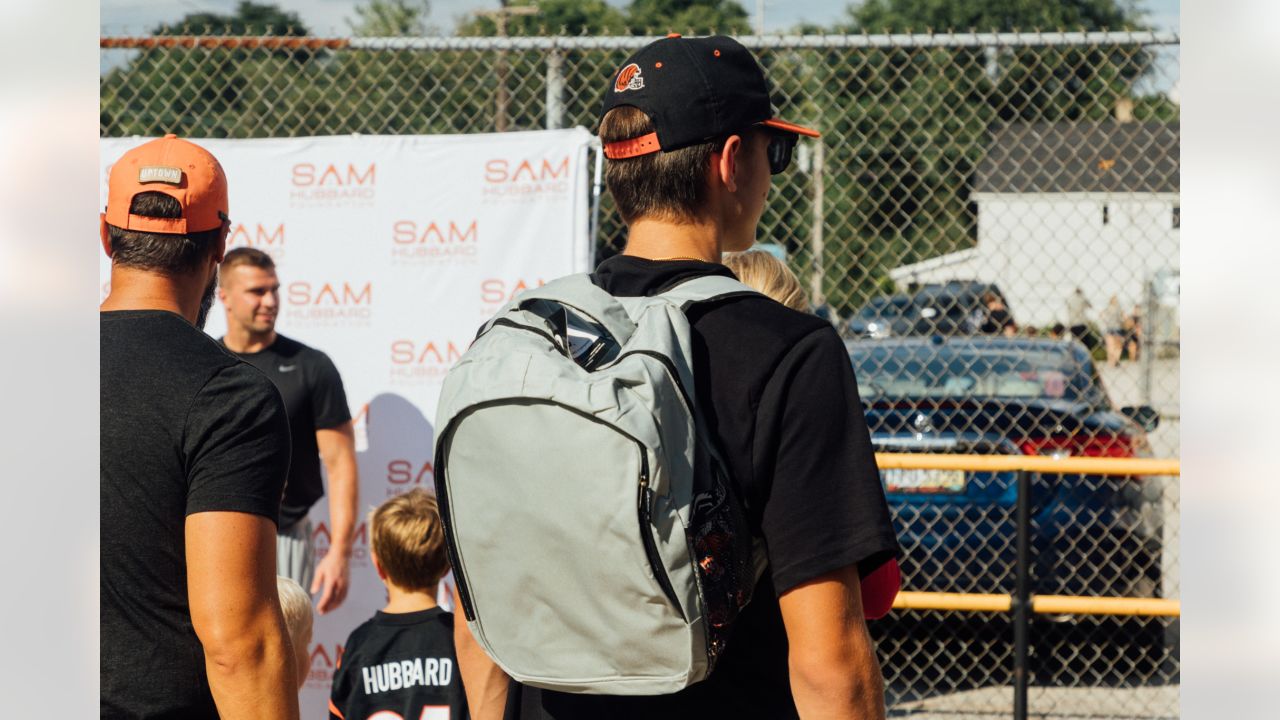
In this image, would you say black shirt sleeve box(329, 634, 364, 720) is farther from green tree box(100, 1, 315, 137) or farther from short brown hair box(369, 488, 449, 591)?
green tree box(100, 1, 315, 137)

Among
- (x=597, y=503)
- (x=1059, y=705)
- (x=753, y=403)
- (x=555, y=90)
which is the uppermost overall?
(x=555, y=90)

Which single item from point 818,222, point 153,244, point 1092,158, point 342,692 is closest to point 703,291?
point 153,244

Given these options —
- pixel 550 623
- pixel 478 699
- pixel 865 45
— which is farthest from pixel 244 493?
pixel 865 45

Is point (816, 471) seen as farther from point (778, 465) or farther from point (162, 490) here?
point (162, 490)

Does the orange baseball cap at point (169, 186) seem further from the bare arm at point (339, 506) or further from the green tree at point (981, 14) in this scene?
the green tree at point (981, 14)

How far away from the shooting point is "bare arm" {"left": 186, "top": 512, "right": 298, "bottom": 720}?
193 centimetres

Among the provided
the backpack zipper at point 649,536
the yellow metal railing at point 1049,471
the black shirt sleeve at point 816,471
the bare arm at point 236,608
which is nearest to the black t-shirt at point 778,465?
the black shirt sleeve at point 816,471

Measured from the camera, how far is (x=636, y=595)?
4.88 feet

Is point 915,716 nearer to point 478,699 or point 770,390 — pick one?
point 478,699

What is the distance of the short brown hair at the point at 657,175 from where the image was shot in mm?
1700

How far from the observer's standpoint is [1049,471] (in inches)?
186

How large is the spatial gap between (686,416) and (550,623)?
0.33 metres

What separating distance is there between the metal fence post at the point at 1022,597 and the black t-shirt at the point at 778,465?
134 inches

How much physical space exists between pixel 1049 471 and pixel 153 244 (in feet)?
12.0
